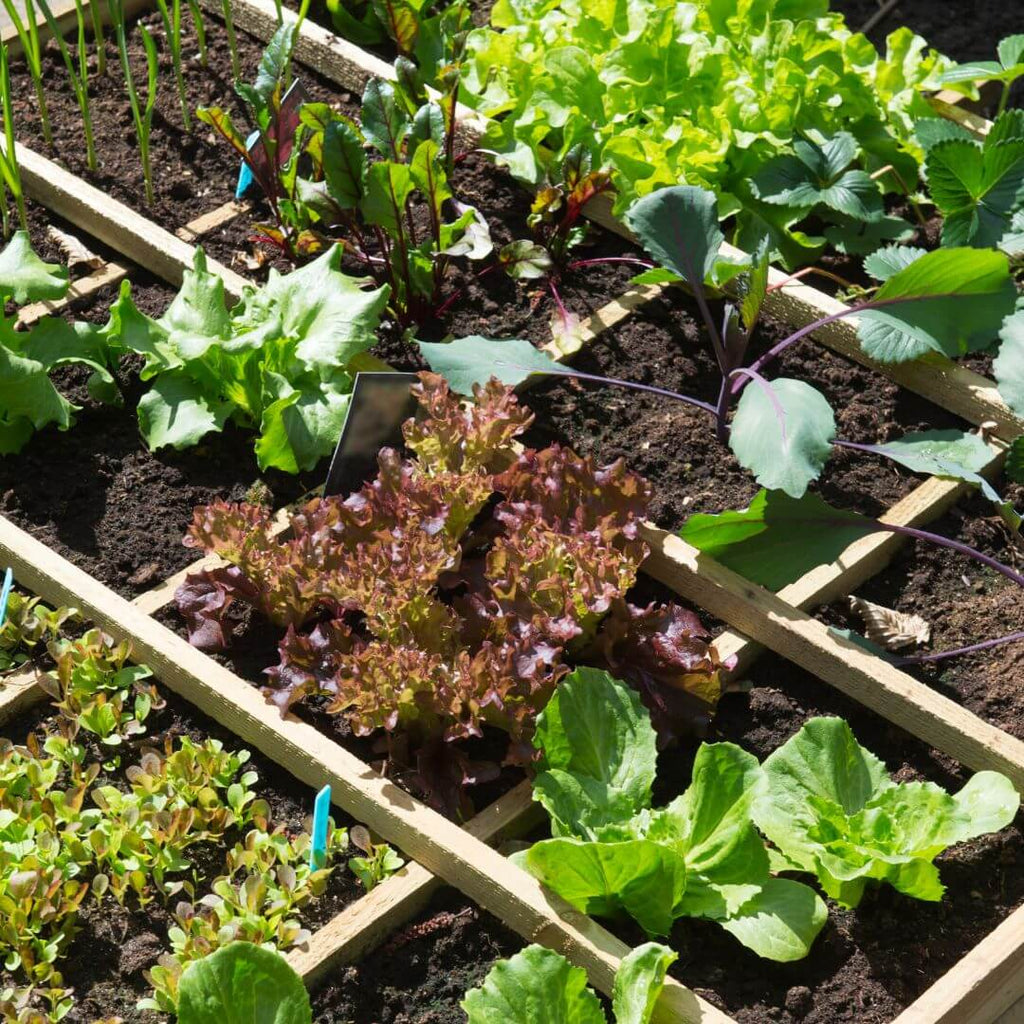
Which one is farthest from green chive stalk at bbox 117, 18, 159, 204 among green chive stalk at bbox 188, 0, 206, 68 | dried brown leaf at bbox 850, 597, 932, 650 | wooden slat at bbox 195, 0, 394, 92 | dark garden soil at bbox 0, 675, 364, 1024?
dried brown leaf at bbox 850, 597, 932, 650

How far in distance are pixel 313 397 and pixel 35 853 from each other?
100 cm

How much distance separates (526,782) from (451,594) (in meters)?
0.45

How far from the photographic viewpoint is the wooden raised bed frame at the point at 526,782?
215 centimetres

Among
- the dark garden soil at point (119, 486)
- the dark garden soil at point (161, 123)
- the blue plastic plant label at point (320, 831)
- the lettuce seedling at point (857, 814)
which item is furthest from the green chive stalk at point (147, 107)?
the lettuce seedling at point (857, 814)

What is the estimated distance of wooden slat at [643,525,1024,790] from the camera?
2.43 m

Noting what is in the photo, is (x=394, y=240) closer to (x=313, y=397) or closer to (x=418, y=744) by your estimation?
(x=313, y=397)

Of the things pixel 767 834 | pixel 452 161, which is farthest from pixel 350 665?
pixel 452 161

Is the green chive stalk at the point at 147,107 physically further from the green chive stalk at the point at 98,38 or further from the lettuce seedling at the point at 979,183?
the lettuce seedling at the point at 979,183

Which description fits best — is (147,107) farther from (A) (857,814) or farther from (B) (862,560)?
(A) (857,814)

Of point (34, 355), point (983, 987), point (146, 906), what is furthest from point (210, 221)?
point (983, 987)

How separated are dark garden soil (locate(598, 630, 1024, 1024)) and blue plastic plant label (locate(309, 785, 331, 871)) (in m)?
0.44

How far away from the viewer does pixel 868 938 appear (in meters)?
2.23

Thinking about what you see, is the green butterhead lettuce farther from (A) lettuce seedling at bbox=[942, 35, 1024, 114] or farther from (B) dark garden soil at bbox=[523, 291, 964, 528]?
(A) lettuce seedling at bbox=[942, 35, 1024, 114]

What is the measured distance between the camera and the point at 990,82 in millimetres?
4043
